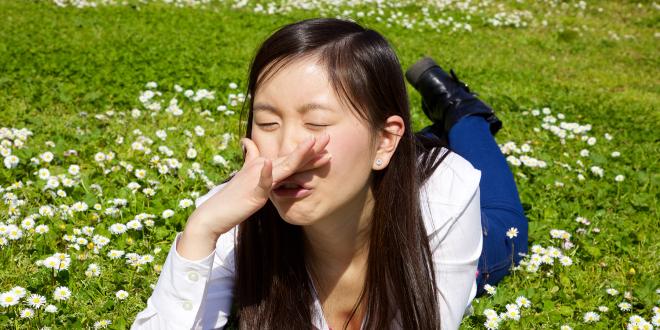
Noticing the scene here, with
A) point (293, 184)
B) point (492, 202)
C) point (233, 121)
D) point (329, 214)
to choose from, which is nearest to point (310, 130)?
point (293, 184)

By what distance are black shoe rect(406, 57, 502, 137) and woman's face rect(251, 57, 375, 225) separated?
2.33 metres

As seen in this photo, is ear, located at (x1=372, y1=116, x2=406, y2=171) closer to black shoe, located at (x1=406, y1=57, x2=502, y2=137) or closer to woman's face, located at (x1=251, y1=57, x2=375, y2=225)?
woman's face, located at (x1=251, y1=57, x2=375, y2=225)

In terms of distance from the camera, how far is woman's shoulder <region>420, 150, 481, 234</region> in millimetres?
2615

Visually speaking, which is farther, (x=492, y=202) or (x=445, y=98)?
(x=445, y=98)

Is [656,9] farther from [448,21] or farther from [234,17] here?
[234,17]

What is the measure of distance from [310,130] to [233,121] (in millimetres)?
3405

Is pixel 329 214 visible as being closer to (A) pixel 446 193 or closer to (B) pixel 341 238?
(B) pixel 341 238

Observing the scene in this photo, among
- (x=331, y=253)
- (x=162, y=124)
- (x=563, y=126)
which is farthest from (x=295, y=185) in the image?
(x=563, y=126)

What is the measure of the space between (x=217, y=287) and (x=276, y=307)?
0.99ft

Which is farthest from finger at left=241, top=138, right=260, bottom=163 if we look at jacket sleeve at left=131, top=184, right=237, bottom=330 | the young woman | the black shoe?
the black shoe

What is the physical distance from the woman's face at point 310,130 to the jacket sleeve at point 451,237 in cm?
50

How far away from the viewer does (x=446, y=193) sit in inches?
105

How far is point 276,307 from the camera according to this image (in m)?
2.71

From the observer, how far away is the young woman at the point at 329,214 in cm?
220
